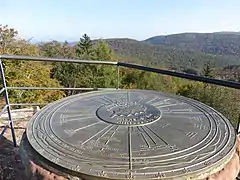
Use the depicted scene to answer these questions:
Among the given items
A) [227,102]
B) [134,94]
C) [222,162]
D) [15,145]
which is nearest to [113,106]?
[134,94]

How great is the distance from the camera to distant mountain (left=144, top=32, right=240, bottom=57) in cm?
7406

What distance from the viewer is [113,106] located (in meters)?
2.72

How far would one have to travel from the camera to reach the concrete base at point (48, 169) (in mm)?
1795

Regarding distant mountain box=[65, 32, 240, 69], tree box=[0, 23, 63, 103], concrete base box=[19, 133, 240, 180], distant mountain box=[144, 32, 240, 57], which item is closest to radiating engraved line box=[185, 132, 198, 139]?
concrete base box=[19, 133, 240, 180]

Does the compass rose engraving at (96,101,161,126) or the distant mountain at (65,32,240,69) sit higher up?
the compass rose engraving at (96,101,161,126)

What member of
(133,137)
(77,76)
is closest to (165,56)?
(77,76)

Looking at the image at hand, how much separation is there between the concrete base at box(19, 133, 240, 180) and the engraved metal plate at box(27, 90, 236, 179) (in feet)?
0.19

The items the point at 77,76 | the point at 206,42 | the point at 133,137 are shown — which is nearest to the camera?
the point at 133,137

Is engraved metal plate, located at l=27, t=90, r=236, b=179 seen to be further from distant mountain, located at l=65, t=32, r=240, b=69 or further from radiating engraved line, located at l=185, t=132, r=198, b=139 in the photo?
distant mountain, located at l=65, t=32, r=240, b=69

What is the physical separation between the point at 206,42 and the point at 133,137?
91.1 meters

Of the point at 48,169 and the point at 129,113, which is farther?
the point at 129,113

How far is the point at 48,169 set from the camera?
1858 millimetres

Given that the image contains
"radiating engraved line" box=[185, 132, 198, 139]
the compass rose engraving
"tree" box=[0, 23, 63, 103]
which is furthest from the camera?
"tree" box=[0, 23, 63, 103]

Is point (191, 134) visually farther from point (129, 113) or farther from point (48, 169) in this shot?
point (48, 169)
